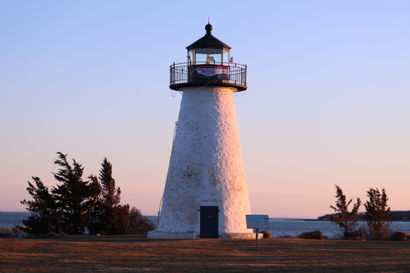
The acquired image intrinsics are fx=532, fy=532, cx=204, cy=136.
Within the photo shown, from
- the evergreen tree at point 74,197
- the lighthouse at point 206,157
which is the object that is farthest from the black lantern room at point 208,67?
the evergreen tree at point 74,197

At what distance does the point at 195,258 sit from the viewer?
1752 centimetres

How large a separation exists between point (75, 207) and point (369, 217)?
65.7ft

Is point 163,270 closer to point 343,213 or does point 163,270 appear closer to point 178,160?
point 178,160

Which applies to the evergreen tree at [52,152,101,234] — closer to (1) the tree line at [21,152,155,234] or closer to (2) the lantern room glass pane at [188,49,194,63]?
(1) the tree line at [21,152,155,234]

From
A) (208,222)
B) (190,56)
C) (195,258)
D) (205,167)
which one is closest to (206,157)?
(205,167)

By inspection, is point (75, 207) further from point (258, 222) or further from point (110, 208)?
point (258, 222)

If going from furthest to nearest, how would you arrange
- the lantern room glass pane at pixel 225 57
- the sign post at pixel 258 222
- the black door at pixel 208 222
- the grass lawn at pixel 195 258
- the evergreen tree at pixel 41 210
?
the evergreen tree at pixel 41 210
the lantern room glass pane at pixel 225 57
the black door at pixel 208 222
the sign post at pixel 258 222
the grass lawn at pixel 195 258

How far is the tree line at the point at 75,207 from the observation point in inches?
1352

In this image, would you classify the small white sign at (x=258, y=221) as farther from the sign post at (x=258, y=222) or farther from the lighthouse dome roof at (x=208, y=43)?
the lighthouse dome roof at (x=208, y=43)

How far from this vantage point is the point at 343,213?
35.8 meters

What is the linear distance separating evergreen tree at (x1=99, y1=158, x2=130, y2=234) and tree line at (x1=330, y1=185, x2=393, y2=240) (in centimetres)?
1419

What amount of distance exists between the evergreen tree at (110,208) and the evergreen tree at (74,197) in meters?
1.12

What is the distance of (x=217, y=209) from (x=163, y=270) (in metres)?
11.9

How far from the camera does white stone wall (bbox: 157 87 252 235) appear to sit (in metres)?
26.4
